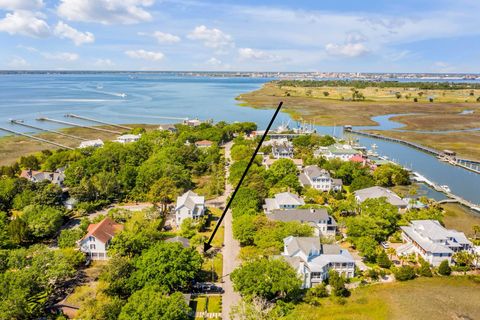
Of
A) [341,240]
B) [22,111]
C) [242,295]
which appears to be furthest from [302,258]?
[22,111]

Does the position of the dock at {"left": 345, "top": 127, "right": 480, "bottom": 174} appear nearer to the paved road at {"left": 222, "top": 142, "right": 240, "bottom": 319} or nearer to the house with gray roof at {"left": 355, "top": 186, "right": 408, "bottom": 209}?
the house with gray roof at {"left": 355, "top": 186, "right": 408, "bottom": 209}

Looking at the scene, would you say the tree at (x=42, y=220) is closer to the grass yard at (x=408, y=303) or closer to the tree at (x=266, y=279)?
the tree at (x=266, y=279)

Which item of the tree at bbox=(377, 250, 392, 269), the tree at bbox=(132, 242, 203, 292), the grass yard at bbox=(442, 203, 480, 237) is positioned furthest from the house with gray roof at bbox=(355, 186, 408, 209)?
the tree at bbox=(132, 242, 203, 292)

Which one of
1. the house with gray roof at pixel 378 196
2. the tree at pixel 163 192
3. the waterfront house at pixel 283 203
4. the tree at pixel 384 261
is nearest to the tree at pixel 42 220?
the tree at pixel 163 192

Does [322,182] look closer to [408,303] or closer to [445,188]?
[445,188]

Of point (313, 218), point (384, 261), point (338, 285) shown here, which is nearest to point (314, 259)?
point (338, 285)

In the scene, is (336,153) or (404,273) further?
(336,153)
